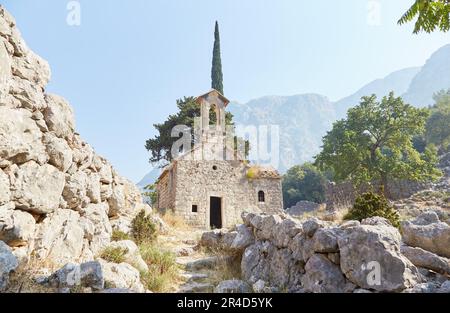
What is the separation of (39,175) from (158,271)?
320 centimetres

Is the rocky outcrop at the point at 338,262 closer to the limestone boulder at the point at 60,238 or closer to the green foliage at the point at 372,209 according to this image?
the green foliage at the point at 372,209

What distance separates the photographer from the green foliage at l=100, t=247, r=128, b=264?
6.44 metres

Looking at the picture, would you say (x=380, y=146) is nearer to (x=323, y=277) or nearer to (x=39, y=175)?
(x=323, y=277)

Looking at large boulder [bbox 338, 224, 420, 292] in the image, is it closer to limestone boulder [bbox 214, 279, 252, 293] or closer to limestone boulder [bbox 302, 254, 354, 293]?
limestone boulder [bbox 302, 254, 354, 293]

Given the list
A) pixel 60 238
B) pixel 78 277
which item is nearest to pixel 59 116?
pixel 60 238

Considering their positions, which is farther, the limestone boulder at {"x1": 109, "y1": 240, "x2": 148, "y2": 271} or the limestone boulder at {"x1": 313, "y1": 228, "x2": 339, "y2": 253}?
the limestone boulder at {"x1": 109, "y1": 240, "x2": 148, "y2": 271}

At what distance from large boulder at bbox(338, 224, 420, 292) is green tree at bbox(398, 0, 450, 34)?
8.91 feet

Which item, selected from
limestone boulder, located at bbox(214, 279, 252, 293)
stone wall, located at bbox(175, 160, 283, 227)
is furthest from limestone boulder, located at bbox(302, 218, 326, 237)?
stone wall, located at bbox(175, 160, 283, 227)

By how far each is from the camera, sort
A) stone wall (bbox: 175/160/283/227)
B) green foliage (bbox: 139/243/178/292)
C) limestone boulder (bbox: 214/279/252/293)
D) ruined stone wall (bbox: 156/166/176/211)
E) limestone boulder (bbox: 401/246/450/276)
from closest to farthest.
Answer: limestone boulder (bbox: 401/246/450/276), limestone boulder (bbox: 214/279/252/293), green foliage (bbox: 139/243/178/292), stone wall (bbox: 175/160/283/227), ruined stone wall (bbox: 156/166/176/211)

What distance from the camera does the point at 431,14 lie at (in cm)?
346

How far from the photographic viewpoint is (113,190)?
9.33 m

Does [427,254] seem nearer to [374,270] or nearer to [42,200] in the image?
[374,270]

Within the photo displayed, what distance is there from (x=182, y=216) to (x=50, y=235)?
11.4 metres

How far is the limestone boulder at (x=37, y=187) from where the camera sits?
16.2ft
